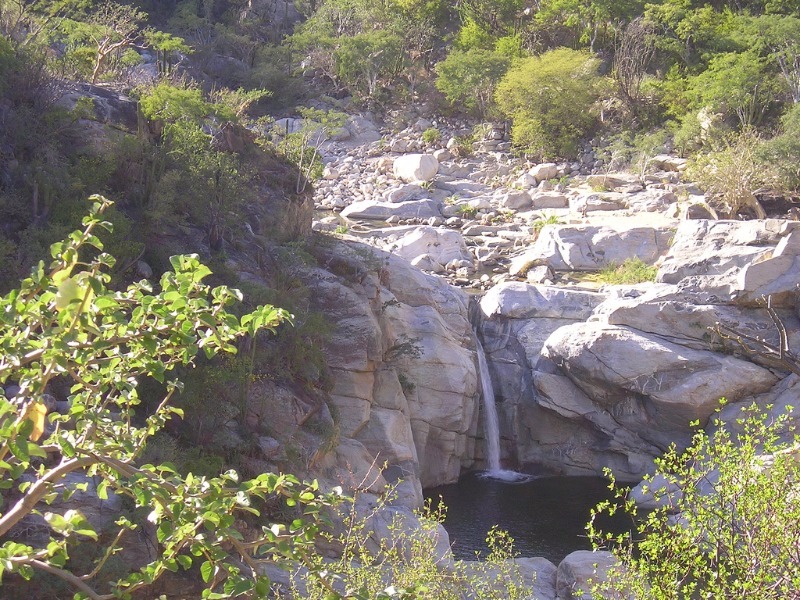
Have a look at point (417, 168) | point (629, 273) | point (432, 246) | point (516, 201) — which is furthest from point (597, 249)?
point (417, 168)

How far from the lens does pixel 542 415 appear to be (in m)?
18.9

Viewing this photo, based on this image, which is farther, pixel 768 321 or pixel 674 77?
pixel 674 77

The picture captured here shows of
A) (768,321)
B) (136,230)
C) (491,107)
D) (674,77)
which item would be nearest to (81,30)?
(136,230)

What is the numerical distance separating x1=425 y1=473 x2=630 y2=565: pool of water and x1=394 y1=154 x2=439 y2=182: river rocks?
1903 cm

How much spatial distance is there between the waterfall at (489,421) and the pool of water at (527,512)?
71 centimetres

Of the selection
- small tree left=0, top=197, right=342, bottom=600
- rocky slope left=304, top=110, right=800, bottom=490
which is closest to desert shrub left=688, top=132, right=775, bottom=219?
rocky slope left=304, top=110, right=800, bottom=490

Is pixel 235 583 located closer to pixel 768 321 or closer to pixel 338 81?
pixel 768 321

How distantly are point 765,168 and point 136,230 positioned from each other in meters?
21.7

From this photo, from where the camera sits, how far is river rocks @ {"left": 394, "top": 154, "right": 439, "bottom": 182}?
35.0 metres

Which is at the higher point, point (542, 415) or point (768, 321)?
point (768, 321)

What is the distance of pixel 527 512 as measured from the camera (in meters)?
16.0

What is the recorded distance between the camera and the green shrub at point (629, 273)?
22.6m

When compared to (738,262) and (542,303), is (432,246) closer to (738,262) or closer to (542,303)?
(542,303)

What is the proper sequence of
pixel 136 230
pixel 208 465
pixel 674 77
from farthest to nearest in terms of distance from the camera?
pixel 674 77 → pixel 136 230 → pixel 208 465
